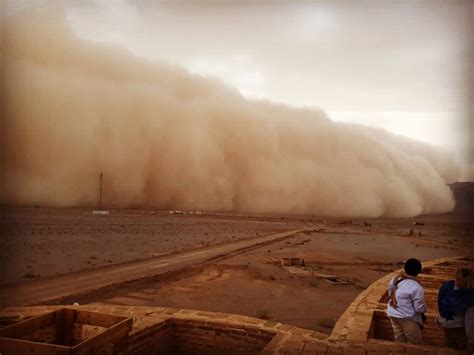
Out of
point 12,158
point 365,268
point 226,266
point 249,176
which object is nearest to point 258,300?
point 226,266

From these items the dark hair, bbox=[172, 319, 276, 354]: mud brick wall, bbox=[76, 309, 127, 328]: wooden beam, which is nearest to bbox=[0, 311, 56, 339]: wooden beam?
bbox=[76, 309, 127, 328]: wooden beam

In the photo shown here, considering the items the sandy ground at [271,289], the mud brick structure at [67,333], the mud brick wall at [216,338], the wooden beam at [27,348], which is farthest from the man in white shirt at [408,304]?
the wooden beam at [27,348]

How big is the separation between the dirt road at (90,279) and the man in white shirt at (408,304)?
6481 millimetres

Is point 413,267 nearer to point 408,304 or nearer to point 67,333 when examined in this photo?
point 408,304

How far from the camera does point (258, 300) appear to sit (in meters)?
8.23

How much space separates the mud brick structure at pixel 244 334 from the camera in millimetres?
3639

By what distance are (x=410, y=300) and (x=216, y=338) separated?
209 centimetres

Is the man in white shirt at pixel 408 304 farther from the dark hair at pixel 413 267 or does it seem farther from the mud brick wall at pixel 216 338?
the mud brick wall at pixel 216 338

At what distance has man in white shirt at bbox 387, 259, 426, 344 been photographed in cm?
358

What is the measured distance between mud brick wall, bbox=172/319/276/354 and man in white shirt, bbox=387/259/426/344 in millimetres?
1270

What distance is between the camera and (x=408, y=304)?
3.60m

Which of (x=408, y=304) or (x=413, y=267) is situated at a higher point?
(x=413, y=267)

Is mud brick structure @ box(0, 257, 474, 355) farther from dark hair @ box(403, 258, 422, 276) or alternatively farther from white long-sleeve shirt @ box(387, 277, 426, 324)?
dark hair @ box(403, 258, 422, 276)

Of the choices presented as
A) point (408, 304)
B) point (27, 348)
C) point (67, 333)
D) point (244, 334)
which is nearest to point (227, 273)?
point (244, 334)
